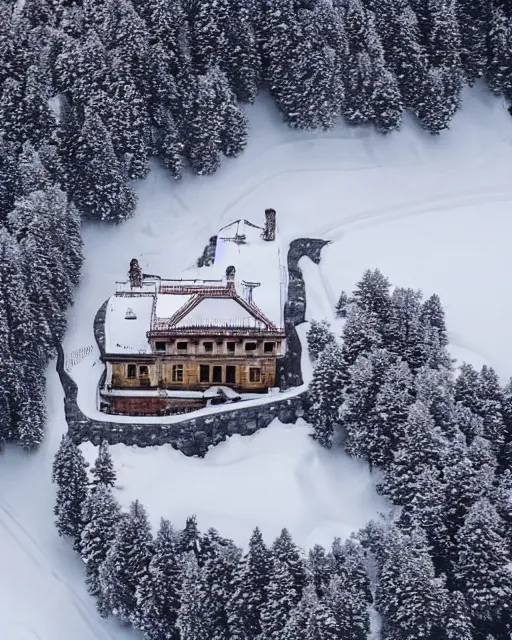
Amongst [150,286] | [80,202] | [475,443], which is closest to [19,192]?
[80,202]

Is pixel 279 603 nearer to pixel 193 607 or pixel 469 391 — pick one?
pixel 193 607

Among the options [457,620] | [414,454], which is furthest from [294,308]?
[457,620]

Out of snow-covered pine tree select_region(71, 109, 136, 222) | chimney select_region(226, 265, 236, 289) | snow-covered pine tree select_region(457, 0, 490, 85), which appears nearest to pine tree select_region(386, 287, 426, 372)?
chimney select_region(226, 265, 236, 289)

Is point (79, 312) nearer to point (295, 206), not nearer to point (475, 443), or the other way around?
point (295, 206)

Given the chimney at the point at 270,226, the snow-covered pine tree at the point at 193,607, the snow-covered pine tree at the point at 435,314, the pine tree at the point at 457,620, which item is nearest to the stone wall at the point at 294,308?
the chimney at the point at 270,226

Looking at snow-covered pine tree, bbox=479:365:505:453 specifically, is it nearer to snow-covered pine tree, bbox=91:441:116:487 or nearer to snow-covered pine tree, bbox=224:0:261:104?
snow-covered pine tree, bbox=91:441:116:487

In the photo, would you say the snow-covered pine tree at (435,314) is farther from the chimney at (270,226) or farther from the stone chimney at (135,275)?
the stone chimney at (135,275)

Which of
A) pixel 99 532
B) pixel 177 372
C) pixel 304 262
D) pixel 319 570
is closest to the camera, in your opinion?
pixel 319 570
